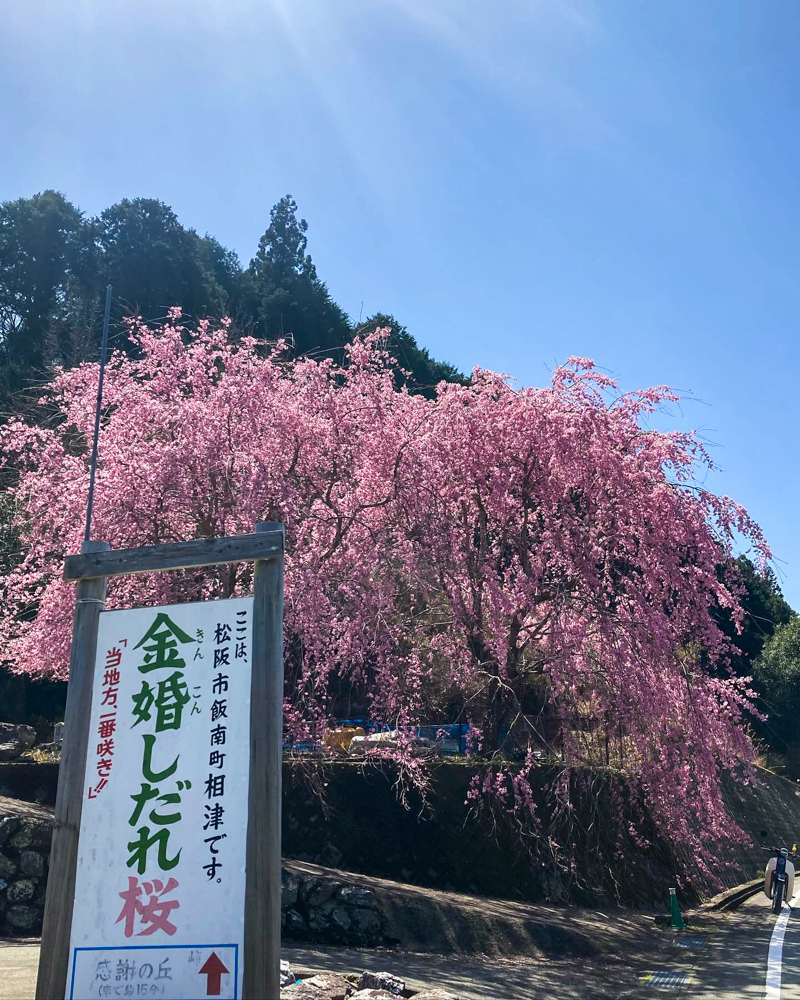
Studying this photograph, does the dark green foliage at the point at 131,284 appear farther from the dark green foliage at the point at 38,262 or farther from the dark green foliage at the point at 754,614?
the dark green foliage at the point at 754,614

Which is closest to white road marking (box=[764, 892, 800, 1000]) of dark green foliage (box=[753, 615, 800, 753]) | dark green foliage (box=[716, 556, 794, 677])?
dark green foliage (box=[716, 556, 794, 677])

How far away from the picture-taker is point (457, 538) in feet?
42.7

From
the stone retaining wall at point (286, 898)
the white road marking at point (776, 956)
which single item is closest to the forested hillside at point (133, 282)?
the white road marking at point (776, 956)

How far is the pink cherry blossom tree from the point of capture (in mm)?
11727

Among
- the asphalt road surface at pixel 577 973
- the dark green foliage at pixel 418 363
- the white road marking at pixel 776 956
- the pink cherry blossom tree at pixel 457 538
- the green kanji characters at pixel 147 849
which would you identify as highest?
the dark green foliage at pixel 418 363

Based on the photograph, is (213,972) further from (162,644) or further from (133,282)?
(133,282)

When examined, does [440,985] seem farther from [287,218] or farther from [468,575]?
[287,218]

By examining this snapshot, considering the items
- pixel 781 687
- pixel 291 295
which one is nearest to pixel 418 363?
pixel 291 295

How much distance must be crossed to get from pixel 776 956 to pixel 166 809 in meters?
8.91

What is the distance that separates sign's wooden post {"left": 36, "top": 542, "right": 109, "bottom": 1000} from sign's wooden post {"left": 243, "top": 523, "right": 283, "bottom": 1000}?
1.07 meters

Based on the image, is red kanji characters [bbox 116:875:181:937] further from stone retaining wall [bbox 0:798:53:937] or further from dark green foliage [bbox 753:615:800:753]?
dark green foliage [bbox 753:615:800:753]

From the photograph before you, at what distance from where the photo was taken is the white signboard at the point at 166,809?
14.4ft

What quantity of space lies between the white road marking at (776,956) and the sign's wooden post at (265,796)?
18.5 ft

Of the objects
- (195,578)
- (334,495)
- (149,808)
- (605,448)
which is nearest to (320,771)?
(195,578)
